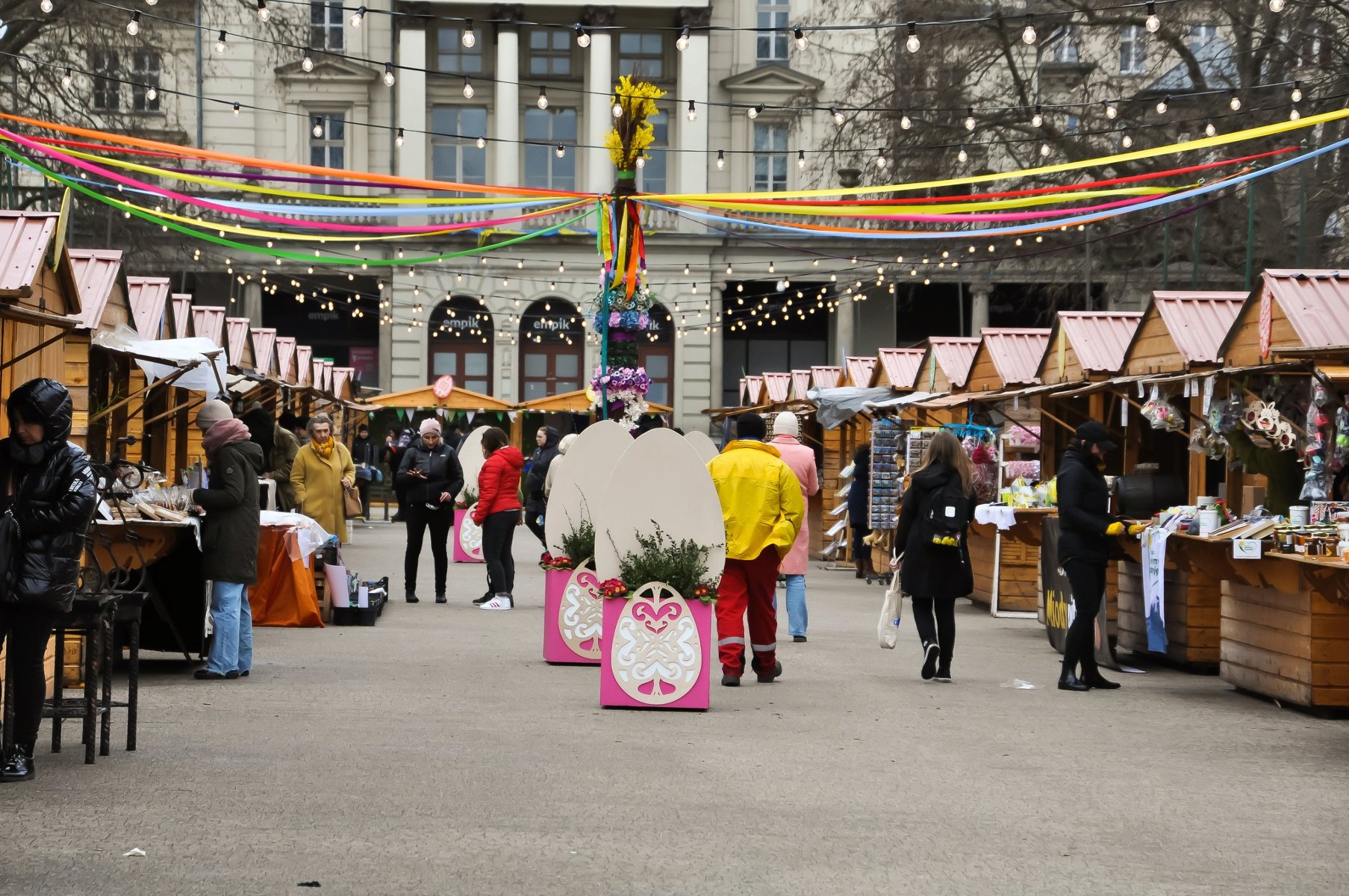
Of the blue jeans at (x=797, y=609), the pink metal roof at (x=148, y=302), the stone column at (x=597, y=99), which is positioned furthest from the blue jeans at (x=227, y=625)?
the stone column at (x=597, y=99)

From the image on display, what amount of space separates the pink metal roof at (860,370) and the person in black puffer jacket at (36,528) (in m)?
19.4

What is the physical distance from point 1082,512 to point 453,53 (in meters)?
41.8

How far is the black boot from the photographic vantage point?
761 cm

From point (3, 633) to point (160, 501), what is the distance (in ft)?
15.0

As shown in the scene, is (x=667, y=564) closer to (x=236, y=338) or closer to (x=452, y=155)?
(x=236, y=338)

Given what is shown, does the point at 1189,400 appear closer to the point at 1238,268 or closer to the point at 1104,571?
the point at 1104,571

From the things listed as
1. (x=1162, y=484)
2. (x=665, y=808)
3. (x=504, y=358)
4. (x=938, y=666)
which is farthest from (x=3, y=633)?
(x=504, y=358)

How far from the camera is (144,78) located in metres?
30.4

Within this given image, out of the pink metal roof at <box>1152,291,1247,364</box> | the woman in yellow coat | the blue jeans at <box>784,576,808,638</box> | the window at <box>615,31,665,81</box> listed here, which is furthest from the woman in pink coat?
the window at <box>615,31,665,81</box>

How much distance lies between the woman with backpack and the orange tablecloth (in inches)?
219

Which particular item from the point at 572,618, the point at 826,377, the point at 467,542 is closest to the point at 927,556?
the point at 572,618

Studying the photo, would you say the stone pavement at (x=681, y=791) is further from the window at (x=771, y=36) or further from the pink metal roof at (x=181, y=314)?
the window at (x=771, y=36)

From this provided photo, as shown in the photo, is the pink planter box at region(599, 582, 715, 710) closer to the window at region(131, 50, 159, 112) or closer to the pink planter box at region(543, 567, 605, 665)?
the pink planter box at region(543, 567, 605, 665)

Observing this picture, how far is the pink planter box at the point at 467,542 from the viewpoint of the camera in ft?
78.6
